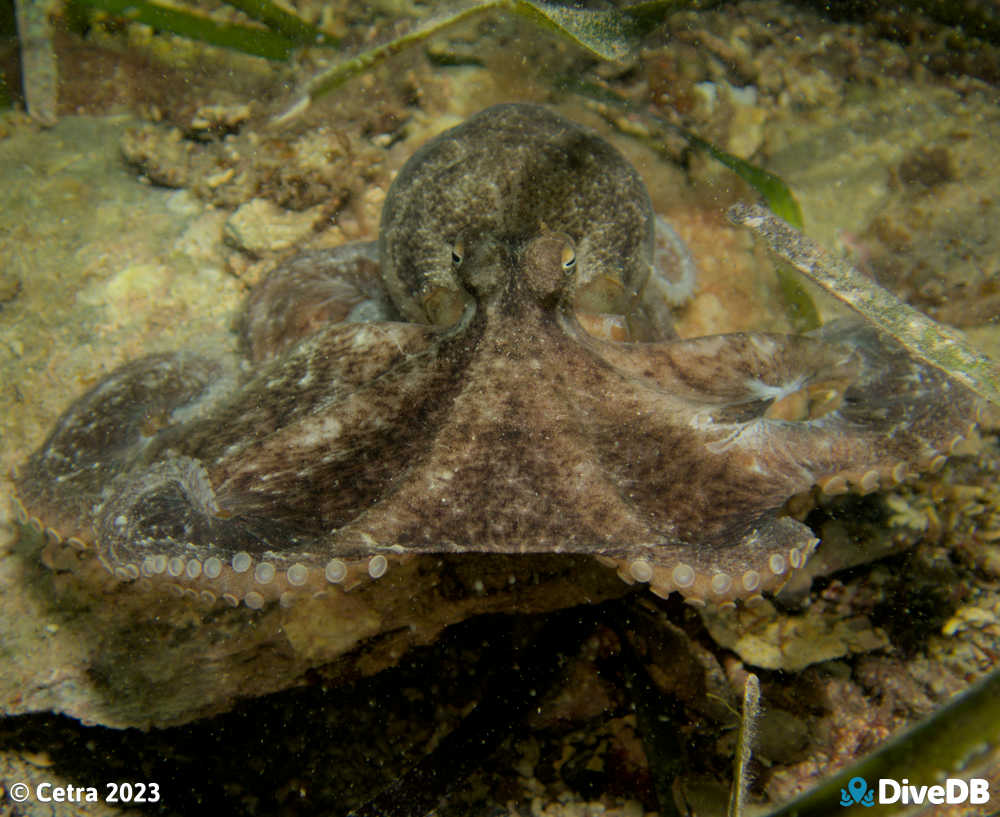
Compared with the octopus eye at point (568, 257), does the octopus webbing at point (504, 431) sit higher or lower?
lower

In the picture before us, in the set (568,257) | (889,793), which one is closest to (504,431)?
(568,257)

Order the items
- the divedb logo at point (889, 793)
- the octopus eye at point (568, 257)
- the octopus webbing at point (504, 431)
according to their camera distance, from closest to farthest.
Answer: the divedb logo at point (889, 793), the octopus webbing at point (504, 431), the octopus eye at point (568, 257)

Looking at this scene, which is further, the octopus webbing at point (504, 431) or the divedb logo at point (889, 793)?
the octopus webbing at point (504, 431)

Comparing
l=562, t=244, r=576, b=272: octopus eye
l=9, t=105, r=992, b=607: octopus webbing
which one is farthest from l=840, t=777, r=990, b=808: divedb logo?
l=562, t=244, r=576, b=272: octopus eye

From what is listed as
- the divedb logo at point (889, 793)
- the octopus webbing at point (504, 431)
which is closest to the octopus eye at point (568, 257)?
the octopus webbing at point (504, 431)

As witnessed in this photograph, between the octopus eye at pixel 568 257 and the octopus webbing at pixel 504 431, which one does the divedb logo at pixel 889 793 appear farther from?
the octopus eye at pixel 568 257
